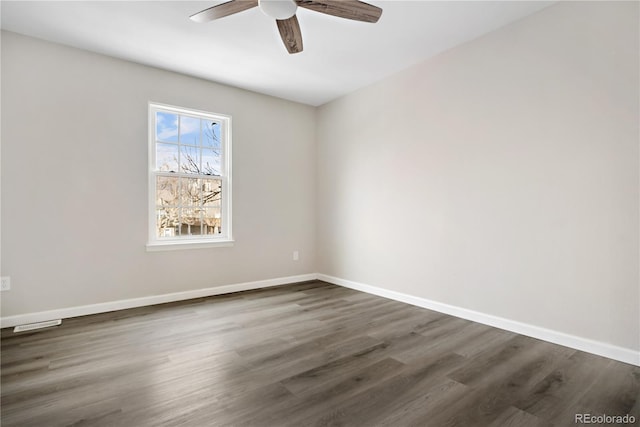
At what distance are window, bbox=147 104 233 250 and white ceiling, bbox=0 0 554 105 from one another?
23.4 inches

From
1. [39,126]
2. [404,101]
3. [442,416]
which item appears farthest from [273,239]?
[442,416]

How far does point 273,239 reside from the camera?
4566mm

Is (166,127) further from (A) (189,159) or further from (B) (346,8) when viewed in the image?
(B) (346,8)

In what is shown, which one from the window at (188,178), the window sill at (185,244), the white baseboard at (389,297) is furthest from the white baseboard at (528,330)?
the window at (188,178)

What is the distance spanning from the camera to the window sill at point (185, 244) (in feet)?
11.8

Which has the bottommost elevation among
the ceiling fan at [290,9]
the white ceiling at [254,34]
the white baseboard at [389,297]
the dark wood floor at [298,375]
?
the dark wood floor at [298,375]

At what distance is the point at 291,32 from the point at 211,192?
2348 mm

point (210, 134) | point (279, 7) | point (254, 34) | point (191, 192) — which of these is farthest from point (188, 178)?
point (279, 7)

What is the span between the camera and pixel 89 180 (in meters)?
3.24

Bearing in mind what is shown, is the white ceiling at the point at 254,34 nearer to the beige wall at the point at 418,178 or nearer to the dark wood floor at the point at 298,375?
the beige wall at the point at 418,178

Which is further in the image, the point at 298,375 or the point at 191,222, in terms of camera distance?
the point at 191,222

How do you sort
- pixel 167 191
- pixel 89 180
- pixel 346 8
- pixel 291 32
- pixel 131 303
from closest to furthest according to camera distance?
1. pixel 346 8
2. pixel 291 32
3. pixel 89 180
4. pixel 131 303
5. pixel 167 191

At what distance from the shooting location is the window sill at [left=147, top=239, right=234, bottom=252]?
11.8 feet

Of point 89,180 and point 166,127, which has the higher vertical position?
point 166,127
